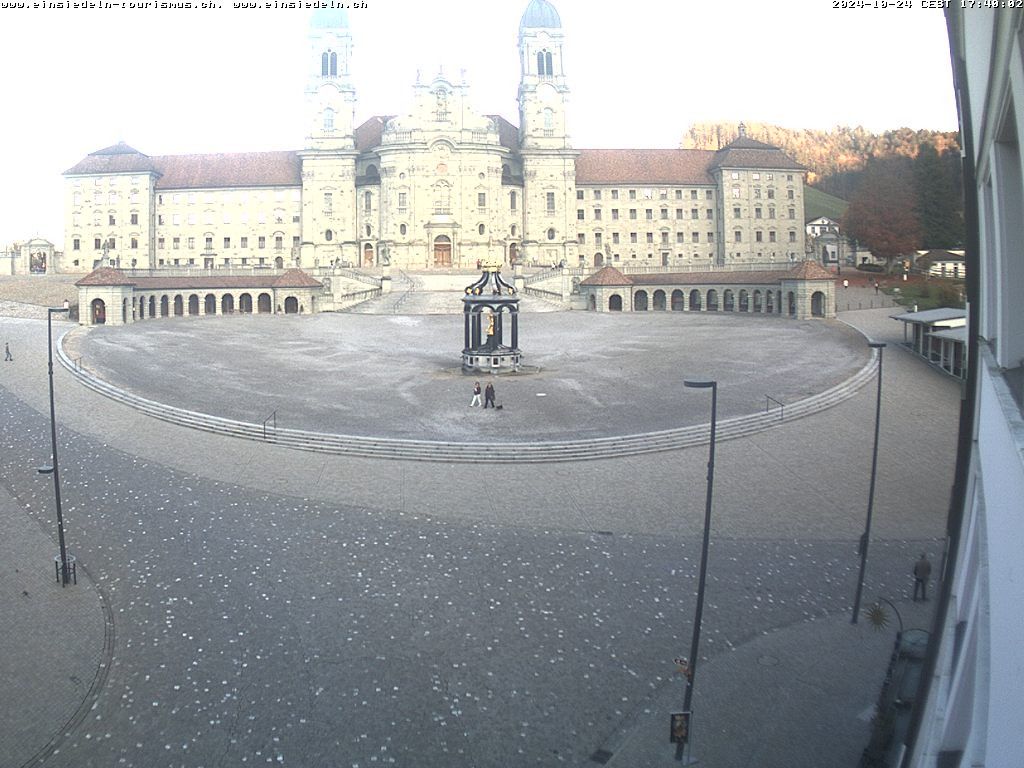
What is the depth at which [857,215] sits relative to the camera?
85875 mm

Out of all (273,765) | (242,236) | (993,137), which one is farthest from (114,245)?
(993,137)

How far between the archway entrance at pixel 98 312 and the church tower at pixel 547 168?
151 feet

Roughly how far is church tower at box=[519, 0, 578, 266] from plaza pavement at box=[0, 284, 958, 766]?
63.9 meters

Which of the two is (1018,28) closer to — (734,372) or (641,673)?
(641,673)

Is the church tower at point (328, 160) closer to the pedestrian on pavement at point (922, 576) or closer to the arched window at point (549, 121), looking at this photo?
the arched window at point (549, 121)

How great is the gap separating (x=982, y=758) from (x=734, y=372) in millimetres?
40242

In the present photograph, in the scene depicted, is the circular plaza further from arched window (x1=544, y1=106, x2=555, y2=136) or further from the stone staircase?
arched window (x1=544, y1=106, x2=555, y2=136)

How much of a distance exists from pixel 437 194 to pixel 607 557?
7860 cm

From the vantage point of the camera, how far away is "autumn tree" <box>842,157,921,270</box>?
83.4 meters

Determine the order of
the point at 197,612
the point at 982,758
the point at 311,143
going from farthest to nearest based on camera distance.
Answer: the point at 311,143 < the point at 197,612 < the point at 982,758

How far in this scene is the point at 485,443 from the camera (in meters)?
32.3

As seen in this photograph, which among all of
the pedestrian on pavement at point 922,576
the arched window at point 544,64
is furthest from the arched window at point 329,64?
the pedestrian on pavement at point 922,576

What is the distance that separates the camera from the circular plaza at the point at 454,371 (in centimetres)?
3597

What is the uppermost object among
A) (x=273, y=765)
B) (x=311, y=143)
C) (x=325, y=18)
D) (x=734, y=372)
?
(x=325, y=18)
